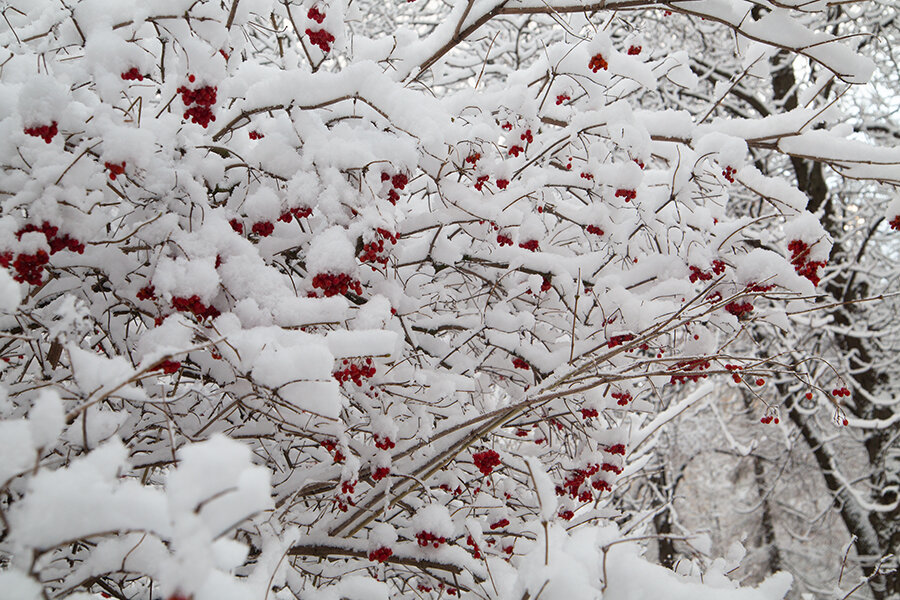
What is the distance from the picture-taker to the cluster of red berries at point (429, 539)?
219cm

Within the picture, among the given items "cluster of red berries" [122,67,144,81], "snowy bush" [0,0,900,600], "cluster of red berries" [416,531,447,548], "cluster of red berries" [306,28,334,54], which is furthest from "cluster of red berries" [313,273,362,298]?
"cluster of red berries" [416,531,447,548]

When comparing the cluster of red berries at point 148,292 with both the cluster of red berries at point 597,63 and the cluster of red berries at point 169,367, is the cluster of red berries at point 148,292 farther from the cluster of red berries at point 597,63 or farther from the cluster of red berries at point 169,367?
the cluster of red berries at point 597,63

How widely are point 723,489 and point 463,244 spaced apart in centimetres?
Result: 1503

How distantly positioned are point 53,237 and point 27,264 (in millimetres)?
108

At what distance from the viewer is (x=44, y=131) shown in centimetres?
159

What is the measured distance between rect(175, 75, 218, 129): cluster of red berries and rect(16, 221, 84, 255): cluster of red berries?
0.47 m

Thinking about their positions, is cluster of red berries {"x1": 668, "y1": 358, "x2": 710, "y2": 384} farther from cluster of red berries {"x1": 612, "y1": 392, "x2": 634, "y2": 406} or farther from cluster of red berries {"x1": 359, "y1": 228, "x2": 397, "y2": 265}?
cluster of red berries {"x1": 359, "y1": 228, "x2": 397, "y2": 265}

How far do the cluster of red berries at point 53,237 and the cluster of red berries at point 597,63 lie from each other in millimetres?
1983

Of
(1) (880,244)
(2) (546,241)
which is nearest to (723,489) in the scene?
(1) (880,244)

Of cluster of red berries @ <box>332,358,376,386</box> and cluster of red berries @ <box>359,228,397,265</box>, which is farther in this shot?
cluster of red berries @ <box>332,358,376,386</box>

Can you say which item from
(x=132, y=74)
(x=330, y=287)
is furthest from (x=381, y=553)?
(x=132, y=74)

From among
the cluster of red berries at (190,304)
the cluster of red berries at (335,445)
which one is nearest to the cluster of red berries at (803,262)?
the cluster of red berries at (335,445)

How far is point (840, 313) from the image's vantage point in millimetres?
6902

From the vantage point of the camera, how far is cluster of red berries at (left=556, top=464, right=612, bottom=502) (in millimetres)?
2562
